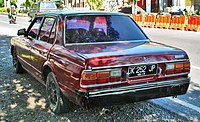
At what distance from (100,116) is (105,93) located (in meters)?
0.83

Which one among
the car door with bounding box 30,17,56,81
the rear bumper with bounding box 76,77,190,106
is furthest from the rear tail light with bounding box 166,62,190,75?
the car door with bounding box 30,17,56,81

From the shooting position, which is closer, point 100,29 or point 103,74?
A: point 103,74

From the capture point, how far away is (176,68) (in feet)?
13.0

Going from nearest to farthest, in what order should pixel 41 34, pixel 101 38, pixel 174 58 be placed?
pixel 174 58 < pixel 101 38 < pixel 41 34

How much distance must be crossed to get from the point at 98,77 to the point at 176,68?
3.83 feet

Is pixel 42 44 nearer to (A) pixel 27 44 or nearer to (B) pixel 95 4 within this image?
(A) pixel 27 44

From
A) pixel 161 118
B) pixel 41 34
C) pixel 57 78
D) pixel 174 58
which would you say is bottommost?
pixel 161 118

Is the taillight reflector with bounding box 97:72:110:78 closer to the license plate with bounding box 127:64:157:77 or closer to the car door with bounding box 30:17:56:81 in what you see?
the license plate with bounding box 127:64:157:77

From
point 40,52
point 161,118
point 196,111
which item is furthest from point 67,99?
point 196,111

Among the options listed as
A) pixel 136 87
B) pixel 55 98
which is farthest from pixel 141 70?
pixel 55 98

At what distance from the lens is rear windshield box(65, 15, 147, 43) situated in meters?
4.45

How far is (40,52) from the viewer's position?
474 cm

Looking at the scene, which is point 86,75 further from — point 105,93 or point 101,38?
point 101,38

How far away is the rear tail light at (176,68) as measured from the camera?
154 inches
